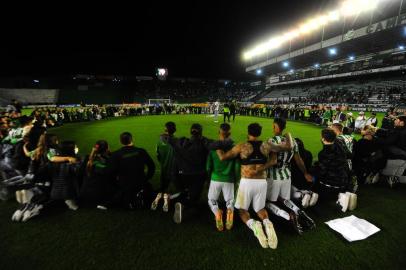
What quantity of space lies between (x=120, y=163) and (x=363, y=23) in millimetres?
39645

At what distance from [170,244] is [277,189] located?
203 centimetres

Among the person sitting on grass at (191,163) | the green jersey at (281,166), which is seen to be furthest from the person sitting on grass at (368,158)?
the person sitting on grass at (191,163)

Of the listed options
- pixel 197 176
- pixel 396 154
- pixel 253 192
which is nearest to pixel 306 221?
pixel 253 192

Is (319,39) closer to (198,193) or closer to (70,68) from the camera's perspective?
(198,193)

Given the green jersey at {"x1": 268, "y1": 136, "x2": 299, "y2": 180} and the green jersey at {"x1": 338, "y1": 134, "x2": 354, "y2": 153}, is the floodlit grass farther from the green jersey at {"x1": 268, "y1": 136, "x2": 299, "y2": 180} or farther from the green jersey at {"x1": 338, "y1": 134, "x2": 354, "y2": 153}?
→ the green jersey at {"x1": 338, "y1": 134, "x2": 354, "y2": 153}

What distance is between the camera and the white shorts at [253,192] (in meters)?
3.74

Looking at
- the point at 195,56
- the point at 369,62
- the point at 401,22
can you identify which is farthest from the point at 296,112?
the point at 195,56

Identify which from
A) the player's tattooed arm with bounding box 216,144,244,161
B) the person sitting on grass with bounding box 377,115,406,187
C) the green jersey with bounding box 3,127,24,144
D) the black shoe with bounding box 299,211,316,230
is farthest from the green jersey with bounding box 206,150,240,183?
the green jersey with bounding box 3,127,24,144

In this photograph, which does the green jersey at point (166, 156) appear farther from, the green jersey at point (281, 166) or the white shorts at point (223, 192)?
the green jersey at point (281, 166)

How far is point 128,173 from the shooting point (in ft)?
14.4

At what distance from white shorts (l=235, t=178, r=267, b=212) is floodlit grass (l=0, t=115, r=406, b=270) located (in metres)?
0.49

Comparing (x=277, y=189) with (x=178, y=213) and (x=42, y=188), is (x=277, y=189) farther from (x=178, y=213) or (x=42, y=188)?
(x=42, y=188)

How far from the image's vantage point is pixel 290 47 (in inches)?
1850

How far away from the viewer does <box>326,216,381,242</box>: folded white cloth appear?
12.3 feet
